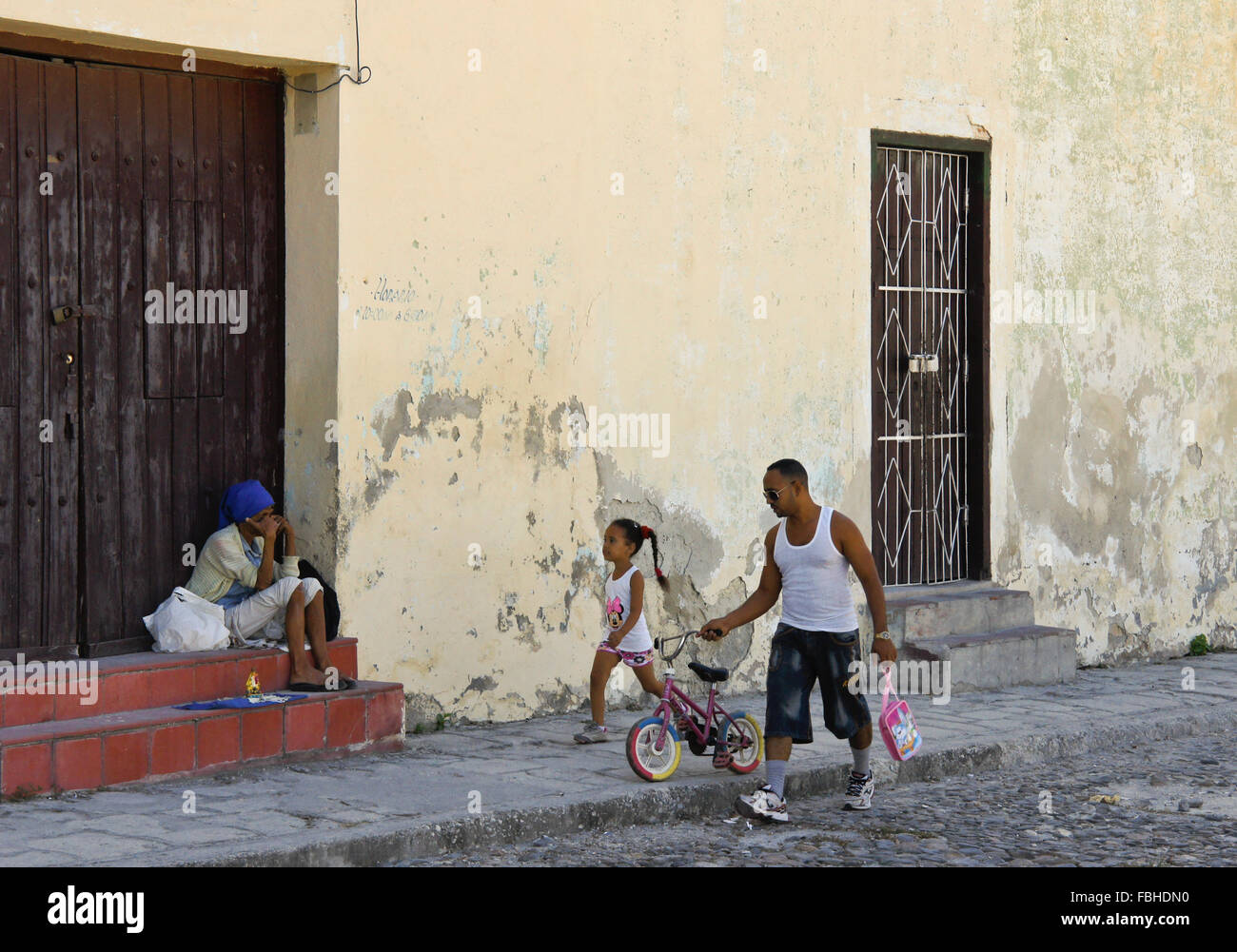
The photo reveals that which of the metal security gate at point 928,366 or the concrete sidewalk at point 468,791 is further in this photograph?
the metal security gate at point 928,366

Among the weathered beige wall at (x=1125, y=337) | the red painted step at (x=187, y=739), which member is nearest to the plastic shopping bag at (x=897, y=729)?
the red painted step at (x=187, y=739)

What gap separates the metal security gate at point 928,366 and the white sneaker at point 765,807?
145 inches

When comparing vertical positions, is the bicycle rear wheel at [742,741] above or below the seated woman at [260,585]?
below

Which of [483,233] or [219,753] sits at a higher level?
[483,233]

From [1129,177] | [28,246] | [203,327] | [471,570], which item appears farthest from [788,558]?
[1129,177]

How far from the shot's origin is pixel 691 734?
723 centimetres

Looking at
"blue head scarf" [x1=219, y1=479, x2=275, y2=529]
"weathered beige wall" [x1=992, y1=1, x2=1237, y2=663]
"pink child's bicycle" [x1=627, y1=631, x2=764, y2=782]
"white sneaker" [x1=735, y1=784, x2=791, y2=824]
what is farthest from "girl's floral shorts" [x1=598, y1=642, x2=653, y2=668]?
"weathered beige wall" [x1=992, y1=1, x2=1237, y2=663]

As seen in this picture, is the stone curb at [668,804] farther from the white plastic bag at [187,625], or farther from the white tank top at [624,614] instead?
the white plastic bag at [187,625]

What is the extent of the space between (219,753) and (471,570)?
1781 mm

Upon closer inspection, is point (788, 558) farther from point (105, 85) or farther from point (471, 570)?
point (105, 85)

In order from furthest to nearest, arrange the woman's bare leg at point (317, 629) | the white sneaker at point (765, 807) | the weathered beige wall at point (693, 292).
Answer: the weathered beige wall at point (693, 292) → the woman's bare leg at point (317, 629) → the white sneaker at point (765, 807)

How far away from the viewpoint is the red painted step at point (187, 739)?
251 inches

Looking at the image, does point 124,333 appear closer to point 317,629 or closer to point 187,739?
point 317,629

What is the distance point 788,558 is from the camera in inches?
274
